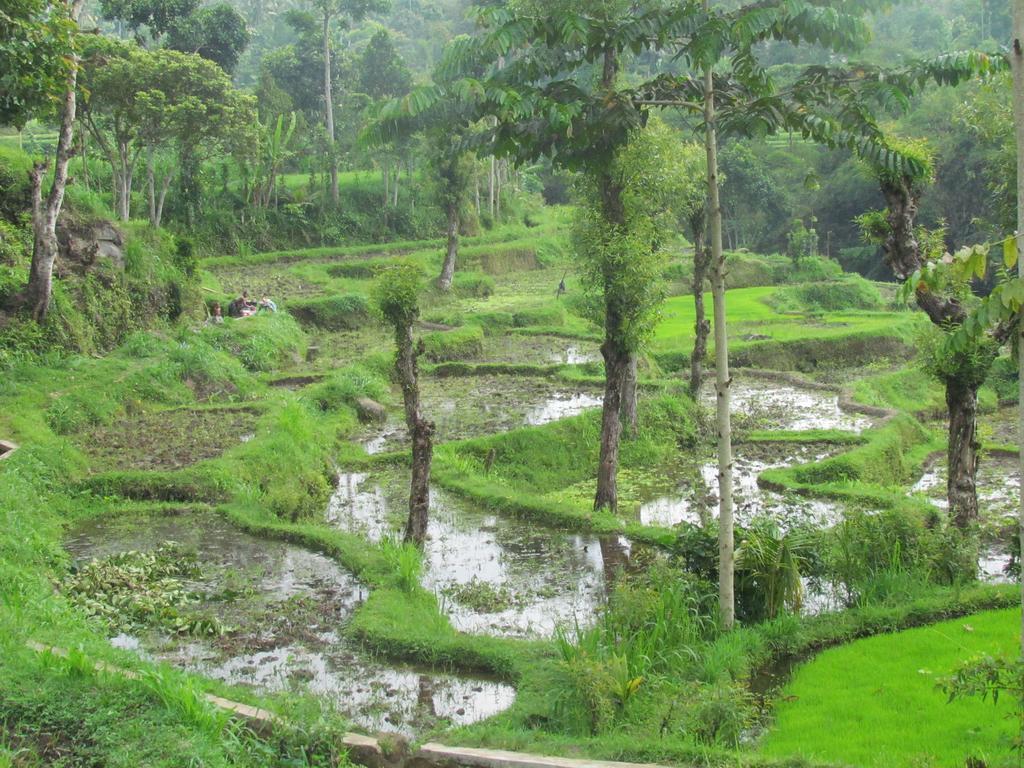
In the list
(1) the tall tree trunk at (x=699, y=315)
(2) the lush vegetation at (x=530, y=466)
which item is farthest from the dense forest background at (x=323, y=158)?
(1) the tall tree trunk at (x=699, y=315)

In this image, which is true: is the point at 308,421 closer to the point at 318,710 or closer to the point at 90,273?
the point at 90,273

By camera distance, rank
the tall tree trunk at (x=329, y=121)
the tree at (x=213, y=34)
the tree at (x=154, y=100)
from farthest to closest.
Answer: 1. the tall tree trunk at (x=329, y=121)
2. the tree at (x=213, y=34)
3. the tree at (x=154, y=100)

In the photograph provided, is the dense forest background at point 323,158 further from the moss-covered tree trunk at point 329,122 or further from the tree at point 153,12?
the moss-covered tree trunk at point 329,122

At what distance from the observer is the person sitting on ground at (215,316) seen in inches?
930

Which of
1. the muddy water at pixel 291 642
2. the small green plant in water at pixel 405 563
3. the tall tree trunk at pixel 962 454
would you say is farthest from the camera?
the tall tree trunk at pixel 962 454

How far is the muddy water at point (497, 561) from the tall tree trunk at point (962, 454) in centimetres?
365

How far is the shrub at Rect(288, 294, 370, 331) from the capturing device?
93.8 ft

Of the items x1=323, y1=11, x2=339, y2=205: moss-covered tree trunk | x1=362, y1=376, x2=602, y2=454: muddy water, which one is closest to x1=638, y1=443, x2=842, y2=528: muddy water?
x1=362, y1=376, x2=602, y2=454: muddy water

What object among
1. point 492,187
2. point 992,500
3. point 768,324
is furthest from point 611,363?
point 492,187

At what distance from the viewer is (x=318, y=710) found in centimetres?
667

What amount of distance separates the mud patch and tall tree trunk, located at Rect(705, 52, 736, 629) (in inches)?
330

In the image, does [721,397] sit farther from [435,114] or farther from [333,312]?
[333,312]

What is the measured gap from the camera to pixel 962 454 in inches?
435

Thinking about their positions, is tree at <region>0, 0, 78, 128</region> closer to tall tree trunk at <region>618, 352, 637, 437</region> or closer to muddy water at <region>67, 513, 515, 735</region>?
muddy water at <region>67, 513, 515, 735</region>
